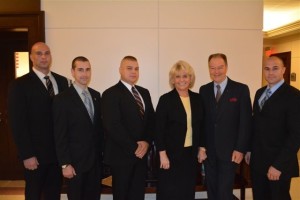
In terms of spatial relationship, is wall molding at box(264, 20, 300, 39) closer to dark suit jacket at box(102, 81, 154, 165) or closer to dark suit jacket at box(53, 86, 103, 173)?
dark suit jacket at box(102, 81, 154, 165)

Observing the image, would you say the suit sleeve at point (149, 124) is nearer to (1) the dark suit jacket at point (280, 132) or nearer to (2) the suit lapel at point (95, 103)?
(2) the suit lapel at point (95, 103)

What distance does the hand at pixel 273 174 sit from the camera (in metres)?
2.22

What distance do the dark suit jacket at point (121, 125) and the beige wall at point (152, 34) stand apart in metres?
1.25

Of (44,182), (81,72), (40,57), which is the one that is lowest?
(44,182)

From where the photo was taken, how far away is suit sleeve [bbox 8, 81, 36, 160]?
2.31 m

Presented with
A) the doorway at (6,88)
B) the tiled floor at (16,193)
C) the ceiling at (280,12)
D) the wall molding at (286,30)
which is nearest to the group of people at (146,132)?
the tiled floor at (16,193)

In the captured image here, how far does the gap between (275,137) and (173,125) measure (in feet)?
2.86

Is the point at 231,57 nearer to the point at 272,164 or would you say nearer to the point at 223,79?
the point at 223,79

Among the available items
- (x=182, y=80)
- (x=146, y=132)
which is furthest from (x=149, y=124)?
(x=182, y=80)

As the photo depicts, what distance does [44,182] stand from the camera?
2.53 m

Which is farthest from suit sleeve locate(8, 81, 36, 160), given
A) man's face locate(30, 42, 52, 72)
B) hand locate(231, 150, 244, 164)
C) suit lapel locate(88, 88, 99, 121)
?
hand locate(231, 150, 244, 164)

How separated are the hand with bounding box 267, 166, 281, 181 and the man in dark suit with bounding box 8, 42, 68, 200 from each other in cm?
193

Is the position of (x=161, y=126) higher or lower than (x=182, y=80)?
lower

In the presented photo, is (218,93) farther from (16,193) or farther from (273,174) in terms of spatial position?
(16,193)
